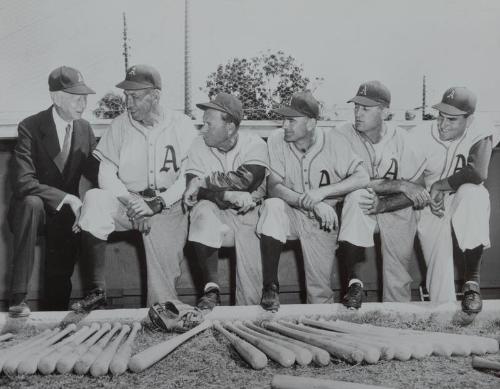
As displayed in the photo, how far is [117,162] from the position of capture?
442 centimetres

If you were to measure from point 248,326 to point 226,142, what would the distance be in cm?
149

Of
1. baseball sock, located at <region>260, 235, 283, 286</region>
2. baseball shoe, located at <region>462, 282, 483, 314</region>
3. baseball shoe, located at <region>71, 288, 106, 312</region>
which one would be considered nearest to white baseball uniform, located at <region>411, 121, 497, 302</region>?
baseball shoe, located at <region>462, 282, 483, 314</region>

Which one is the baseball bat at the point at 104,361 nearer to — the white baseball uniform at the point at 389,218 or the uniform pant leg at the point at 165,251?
the uniform pant leg at the point at 165,251

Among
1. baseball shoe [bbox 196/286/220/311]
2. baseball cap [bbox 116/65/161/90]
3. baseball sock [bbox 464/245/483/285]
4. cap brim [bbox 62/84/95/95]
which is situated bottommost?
baseball shoe [bbox 196/286/220/311]

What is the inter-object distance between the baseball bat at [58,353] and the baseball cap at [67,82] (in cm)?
194

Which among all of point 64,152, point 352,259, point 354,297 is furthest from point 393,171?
point 64,152

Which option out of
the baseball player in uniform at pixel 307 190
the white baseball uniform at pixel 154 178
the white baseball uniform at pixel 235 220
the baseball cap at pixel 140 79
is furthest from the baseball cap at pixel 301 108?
the baseball cap at pixel 140 79

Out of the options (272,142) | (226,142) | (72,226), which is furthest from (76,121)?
(272,142)

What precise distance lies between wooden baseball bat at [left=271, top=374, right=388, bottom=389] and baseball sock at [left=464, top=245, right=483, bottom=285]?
2058 mm

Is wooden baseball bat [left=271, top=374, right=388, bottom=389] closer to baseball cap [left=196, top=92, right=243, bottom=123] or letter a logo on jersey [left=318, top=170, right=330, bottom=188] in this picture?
letter a logo on jersey [left=318, top=170, right=330, bottom=188]

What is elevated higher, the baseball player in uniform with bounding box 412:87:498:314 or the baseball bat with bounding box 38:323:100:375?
the baseball player in uniform with bounding box 412:87:498:314

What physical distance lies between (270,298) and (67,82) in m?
2.34

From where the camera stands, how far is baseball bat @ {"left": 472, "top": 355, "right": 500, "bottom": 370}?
9.36 ft

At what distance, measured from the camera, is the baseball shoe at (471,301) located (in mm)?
4055
